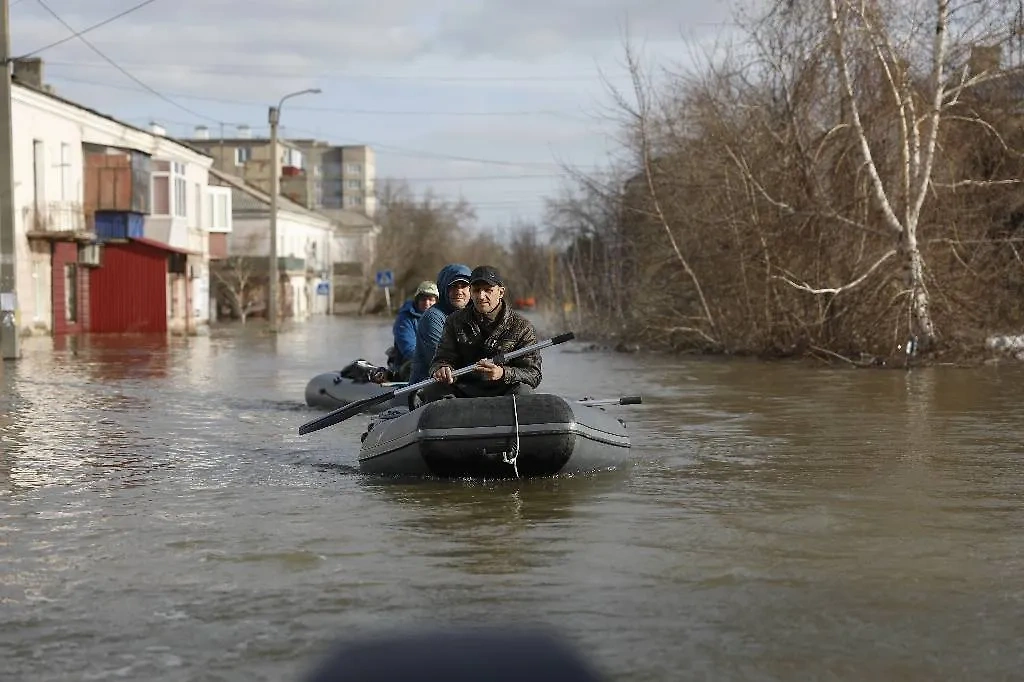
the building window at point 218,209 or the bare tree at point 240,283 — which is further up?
the building window at point 218,209

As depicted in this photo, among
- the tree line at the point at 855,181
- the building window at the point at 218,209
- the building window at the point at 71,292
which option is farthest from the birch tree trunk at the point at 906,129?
the building window at the point at 218,209

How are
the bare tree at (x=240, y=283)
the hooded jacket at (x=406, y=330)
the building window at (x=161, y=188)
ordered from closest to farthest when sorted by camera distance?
the hooded jacket at (x=406, y=330), the building window at (x=161, y=188), the bare tree at (x=240, y=283)

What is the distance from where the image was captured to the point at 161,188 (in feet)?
155

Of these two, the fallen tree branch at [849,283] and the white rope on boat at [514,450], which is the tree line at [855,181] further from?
the white rope on boat at [514,450]

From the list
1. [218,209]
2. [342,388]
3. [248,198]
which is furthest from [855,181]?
[248,198]

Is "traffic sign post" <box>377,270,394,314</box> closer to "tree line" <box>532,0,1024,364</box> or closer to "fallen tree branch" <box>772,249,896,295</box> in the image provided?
"tree line" <box>532,0,1024,364</box>

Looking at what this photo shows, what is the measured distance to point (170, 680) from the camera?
545 cm

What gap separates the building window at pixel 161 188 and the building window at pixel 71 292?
5.77 metres

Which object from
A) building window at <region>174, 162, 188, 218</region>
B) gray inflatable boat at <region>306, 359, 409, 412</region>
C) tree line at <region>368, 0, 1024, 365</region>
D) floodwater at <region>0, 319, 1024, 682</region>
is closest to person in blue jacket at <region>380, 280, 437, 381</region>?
gray inflatable boat at <region>306, 359, 409, 412</region>

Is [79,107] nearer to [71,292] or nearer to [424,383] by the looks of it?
[71,292]

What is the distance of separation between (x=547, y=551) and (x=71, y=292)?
36628 mm

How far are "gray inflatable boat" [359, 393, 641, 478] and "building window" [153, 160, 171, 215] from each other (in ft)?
126

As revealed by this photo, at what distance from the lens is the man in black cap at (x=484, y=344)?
419 inches

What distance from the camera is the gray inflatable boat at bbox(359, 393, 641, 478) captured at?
10.1 m
